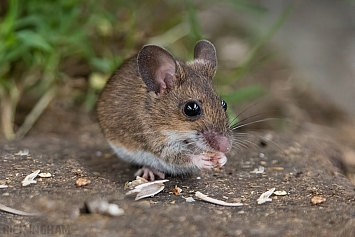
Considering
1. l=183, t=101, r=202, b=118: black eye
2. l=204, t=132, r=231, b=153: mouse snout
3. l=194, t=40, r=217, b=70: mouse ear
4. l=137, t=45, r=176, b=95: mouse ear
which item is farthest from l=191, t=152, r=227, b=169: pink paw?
l=194, t=40, r=217, b=70: mouse ear

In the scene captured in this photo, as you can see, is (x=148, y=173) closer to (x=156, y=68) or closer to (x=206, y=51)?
(x=156, y=68)

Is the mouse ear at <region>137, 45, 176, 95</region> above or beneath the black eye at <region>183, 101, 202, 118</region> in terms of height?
above

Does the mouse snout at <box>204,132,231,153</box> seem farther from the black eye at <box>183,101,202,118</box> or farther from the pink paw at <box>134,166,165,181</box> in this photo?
the pink paw at <box>134,166,165,181</box>

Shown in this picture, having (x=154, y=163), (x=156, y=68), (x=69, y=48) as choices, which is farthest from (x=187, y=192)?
(x=69, y=48)

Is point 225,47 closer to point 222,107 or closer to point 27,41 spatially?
point 27,41

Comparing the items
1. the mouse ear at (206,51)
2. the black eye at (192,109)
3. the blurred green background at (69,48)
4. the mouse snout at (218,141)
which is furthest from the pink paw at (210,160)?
the blurred green background at (69,48)

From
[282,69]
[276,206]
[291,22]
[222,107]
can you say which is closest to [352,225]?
[276,206]
